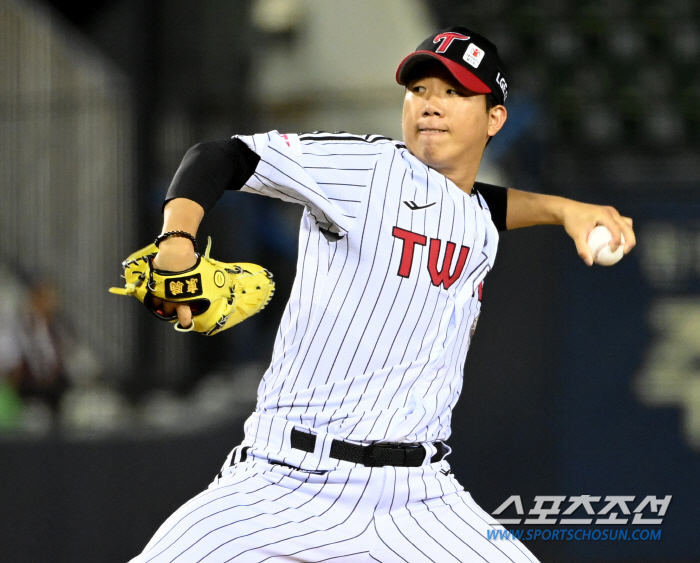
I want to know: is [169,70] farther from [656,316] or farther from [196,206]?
[196,206]

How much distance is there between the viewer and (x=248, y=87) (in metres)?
6.76

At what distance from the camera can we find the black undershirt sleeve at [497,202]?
2.76 m

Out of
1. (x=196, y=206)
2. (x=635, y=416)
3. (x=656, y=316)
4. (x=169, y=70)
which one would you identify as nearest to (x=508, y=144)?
(x=656, y=316)

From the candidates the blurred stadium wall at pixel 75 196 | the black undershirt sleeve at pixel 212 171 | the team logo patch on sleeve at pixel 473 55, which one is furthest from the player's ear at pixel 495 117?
the blurred stadium wall at pixel 75 196

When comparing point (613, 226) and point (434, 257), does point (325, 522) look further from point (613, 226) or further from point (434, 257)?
point (613, 226)

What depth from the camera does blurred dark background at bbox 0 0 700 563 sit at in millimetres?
4418

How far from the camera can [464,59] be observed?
2455 millimetres

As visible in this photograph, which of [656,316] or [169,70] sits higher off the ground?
[169,70]

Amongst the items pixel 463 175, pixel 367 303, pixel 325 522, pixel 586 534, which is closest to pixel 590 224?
pixel 463 175

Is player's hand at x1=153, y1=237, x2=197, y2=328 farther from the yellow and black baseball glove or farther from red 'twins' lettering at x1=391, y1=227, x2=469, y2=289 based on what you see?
red 'twins' lettering at x1=391, y1=227, x2=469, y2=289

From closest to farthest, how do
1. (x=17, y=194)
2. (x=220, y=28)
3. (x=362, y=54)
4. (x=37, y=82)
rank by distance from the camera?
(x=17, y=194) < (x=37, y=82) < (x=220, y=28) < (x=362, y=54)

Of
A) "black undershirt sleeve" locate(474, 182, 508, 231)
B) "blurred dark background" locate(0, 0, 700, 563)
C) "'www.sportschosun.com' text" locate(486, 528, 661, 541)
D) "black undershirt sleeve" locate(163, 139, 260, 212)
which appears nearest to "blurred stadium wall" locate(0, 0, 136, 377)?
"blurred dark background" locate(0, 0, 700, 563)

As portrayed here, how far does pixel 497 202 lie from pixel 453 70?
50cm

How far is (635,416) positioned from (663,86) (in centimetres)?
309
